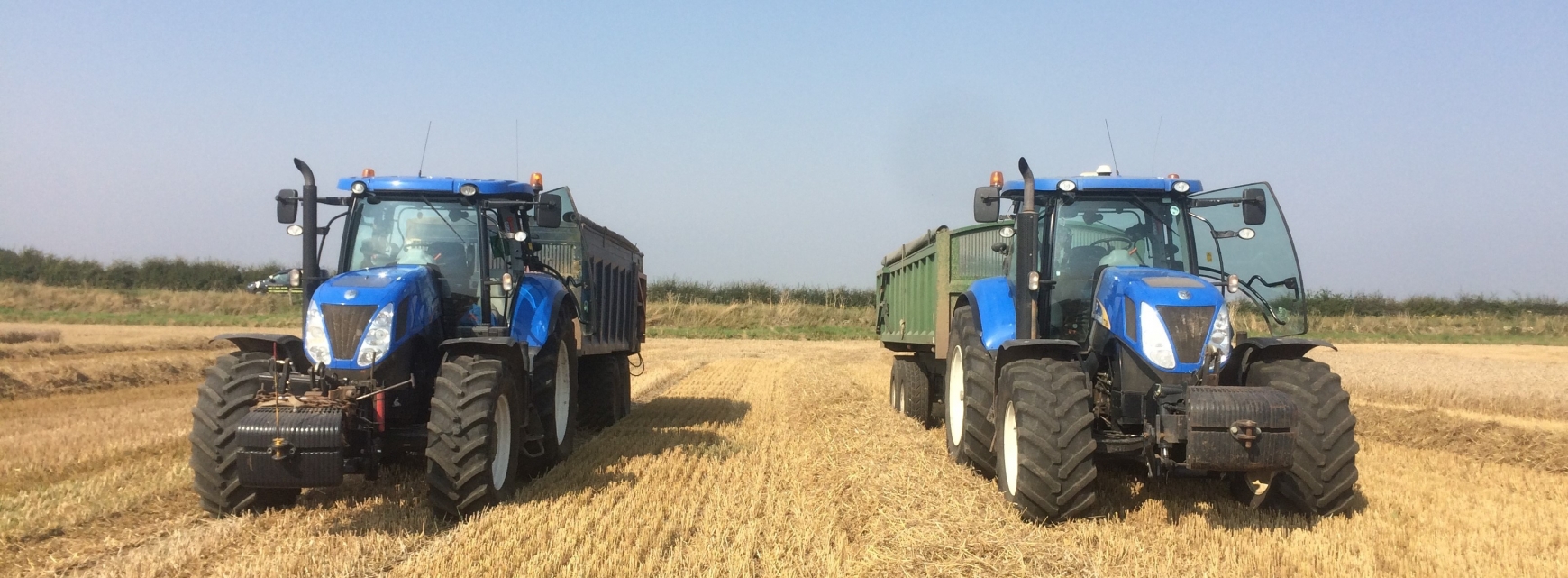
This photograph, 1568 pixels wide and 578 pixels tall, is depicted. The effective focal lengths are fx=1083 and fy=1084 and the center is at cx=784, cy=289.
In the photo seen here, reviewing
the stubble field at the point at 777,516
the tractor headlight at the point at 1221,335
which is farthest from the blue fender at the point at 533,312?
the tractor headlight at the point at 1221,335

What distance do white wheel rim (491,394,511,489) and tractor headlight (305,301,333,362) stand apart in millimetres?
1085

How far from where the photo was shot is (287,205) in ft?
23.7

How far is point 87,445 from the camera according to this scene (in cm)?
904

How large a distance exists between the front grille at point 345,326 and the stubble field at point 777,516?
1012mm

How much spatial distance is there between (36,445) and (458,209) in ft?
13.9

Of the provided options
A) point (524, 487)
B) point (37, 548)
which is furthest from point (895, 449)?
point (37, 548)

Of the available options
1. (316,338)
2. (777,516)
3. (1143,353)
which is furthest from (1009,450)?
(316,338)

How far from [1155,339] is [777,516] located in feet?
8.08

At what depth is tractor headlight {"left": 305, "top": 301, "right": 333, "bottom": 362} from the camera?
6.59m

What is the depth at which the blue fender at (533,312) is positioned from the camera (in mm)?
8000

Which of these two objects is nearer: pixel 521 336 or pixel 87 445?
pixel 521 336

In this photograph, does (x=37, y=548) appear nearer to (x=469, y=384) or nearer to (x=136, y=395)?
(x=469, y=384)

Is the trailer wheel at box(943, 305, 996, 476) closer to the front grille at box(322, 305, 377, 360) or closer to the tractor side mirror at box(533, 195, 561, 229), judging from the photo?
the tractor side mirror at box(533, 195, 561, 229)

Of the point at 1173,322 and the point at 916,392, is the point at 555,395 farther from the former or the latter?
the point at 916,392
